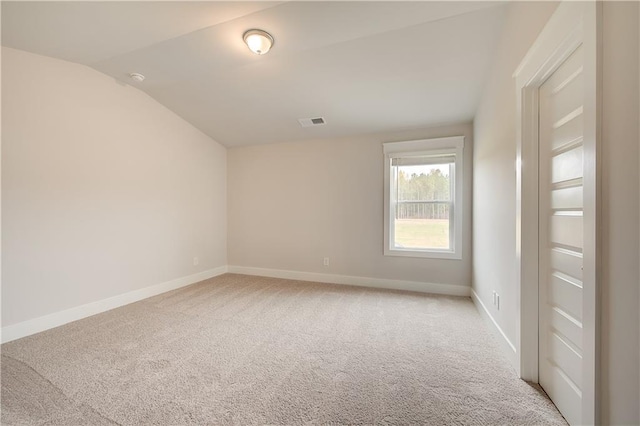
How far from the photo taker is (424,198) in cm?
373

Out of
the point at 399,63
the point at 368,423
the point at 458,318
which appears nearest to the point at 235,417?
the point at 368,423

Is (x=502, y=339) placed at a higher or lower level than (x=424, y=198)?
lower

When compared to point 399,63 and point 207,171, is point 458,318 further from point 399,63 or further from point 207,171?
point 207,171

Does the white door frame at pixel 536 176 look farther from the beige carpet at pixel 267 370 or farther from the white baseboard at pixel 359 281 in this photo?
the white baseboard at pixel 359 281

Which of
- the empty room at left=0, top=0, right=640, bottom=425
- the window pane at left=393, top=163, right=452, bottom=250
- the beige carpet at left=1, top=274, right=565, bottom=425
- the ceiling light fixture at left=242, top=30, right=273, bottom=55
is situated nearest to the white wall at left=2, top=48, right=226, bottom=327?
the empty room at left=0, top=0, right=640, bottom=425

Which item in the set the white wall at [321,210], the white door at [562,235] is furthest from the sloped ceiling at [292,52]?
the white door at [562,235]

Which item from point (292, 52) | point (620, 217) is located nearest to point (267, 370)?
point (620, 217)

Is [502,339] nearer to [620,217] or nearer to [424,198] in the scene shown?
[620,217]

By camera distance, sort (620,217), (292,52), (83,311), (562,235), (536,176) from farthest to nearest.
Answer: (83,311)
(292,52)
(536,176)
(562,235)
(620,217)

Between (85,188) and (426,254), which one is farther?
(426,254)

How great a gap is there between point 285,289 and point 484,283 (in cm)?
254

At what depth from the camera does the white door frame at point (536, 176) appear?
1.00m

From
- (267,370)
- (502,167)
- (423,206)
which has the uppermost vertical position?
(502,167)

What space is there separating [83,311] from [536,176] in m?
4.33
